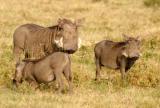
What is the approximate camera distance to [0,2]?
2517 centimetres

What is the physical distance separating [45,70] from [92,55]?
4.57 m

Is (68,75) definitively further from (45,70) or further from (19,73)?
(19,73)

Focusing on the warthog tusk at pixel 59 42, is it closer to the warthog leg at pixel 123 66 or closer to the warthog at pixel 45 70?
the warthog at pixel 45 70

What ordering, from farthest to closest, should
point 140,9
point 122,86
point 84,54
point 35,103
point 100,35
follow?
1. point 140,9
2. point 100,35
3. point 84,54
4. point 122,86
5. point 35,103

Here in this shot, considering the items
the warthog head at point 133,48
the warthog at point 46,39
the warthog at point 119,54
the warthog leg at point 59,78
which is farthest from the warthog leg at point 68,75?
the warthog head at point 133,48

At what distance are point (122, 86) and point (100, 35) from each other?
7.25 metres

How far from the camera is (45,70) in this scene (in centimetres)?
922

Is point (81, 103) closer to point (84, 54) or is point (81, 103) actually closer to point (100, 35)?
point (84, 54)

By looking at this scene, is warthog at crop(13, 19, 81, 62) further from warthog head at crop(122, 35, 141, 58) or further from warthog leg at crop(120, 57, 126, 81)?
warthog leg at crop(120, 57, 126, 81)

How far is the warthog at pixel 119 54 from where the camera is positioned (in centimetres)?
1062

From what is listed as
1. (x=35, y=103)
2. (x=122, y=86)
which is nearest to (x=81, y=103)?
(x=35, y=103)

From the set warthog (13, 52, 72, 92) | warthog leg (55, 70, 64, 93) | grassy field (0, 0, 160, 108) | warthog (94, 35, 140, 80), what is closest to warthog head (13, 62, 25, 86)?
warthog (13, 52, 72, 92)

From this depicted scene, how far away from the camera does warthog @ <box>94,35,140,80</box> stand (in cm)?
1062

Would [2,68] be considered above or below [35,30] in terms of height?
below
